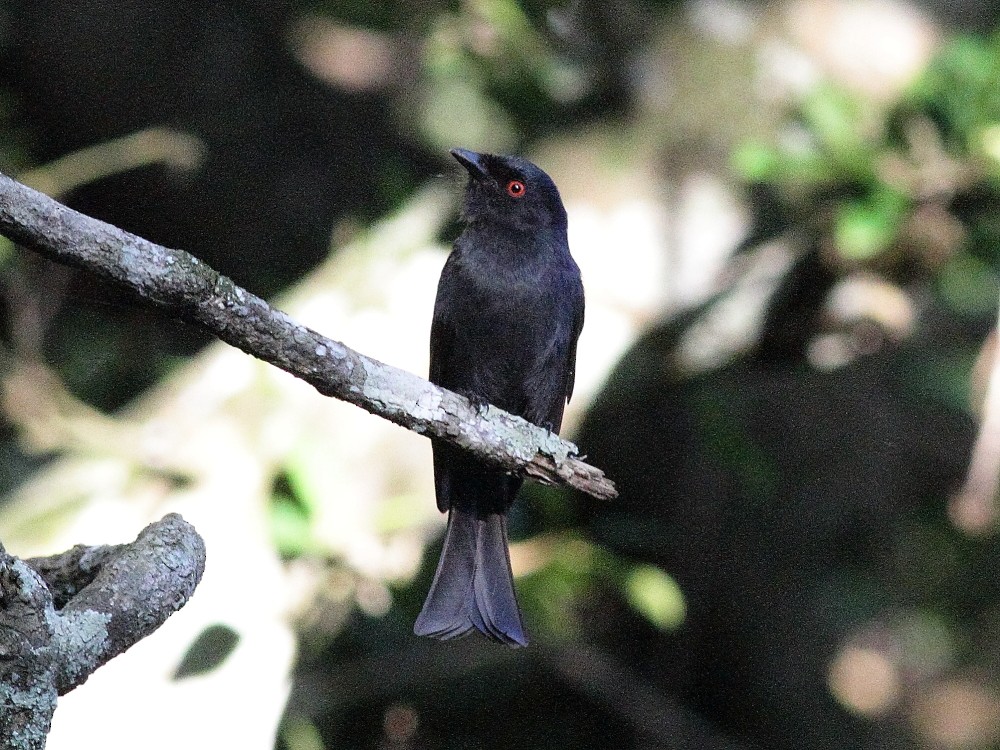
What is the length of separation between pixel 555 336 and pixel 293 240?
Result: 196cm

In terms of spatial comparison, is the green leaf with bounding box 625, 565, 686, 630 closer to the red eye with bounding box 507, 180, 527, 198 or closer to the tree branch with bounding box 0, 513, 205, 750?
the red eye with bounding box 507, 180, 527, 198

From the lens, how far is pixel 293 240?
17.4 ft

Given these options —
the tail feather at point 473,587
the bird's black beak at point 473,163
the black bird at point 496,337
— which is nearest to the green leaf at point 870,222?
the black bird at point 496,337

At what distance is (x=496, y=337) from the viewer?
366cm

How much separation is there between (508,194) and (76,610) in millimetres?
2299

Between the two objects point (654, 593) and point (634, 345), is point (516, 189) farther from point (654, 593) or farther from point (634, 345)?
point (654, 593)

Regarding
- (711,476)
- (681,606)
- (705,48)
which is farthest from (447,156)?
(681,606)

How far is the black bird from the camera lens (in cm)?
364

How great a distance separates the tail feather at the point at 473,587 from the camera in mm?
3373

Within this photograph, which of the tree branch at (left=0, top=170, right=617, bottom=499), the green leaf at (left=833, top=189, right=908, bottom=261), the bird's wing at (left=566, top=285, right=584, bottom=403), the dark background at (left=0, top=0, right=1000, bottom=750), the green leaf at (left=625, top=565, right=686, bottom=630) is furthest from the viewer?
the dark background at (left=0, top=0, right=1000, bottom=750)

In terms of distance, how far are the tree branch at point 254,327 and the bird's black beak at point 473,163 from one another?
4.83ft

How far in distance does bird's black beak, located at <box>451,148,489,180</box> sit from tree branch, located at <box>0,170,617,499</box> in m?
1.47

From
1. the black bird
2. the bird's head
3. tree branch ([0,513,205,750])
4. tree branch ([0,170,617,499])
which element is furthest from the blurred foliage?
tree branch ([0,513,205,750])

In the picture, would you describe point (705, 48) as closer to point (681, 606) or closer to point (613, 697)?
point (681, 606)
